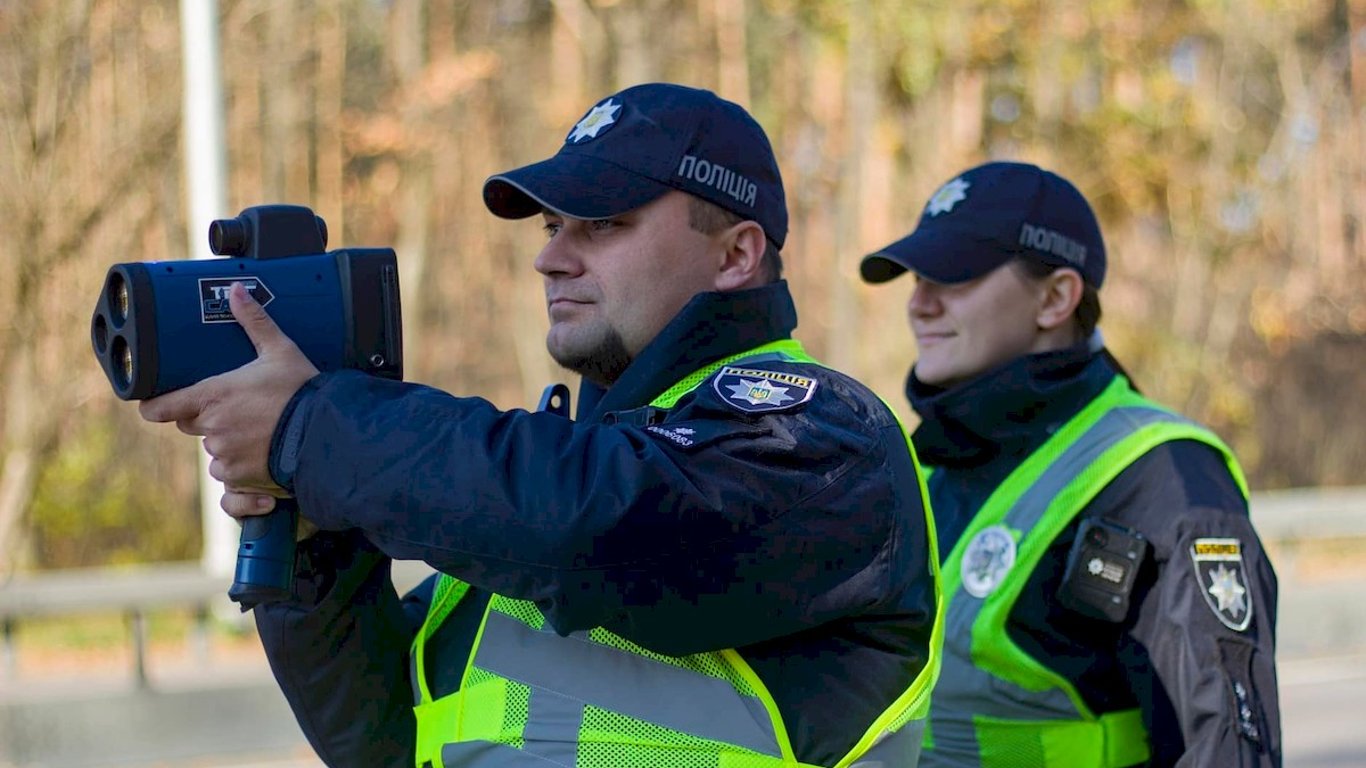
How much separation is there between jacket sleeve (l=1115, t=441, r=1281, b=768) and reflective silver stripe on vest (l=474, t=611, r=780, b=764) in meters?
1.08

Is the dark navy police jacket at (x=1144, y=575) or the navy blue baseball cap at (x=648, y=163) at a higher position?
the navy blue baseball cap at (x=648, y=163)

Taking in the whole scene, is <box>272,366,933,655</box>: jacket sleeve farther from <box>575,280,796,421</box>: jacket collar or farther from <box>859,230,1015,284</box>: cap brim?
<box>859,230,1015,284</box>: cap brim

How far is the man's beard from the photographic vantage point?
215cm

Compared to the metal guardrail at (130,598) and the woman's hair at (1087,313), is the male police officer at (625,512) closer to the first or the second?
the woman's hair at (1087,313)

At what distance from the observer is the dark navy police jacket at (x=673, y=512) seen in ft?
5.65

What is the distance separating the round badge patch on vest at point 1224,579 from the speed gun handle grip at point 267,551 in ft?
5.20

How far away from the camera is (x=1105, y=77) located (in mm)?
15797

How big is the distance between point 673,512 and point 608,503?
0.08 meters

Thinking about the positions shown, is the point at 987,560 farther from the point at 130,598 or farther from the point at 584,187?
the point at 130,598

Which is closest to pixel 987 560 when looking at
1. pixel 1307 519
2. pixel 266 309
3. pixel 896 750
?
pixel 896 750

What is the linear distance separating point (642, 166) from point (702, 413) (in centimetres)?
38

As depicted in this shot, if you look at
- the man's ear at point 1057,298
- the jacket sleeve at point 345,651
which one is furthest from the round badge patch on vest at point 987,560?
the jacket sleeve at point 345,651

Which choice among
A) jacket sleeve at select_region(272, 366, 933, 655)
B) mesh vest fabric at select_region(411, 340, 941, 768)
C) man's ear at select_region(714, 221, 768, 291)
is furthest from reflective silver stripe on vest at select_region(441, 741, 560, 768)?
man's ear at select_region(714, 221, 768, 291)

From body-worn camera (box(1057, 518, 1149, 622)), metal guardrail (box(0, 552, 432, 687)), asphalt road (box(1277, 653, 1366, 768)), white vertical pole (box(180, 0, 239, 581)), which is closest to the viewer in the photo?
body-worn camera (box(1057, 518, 1149, 622))
